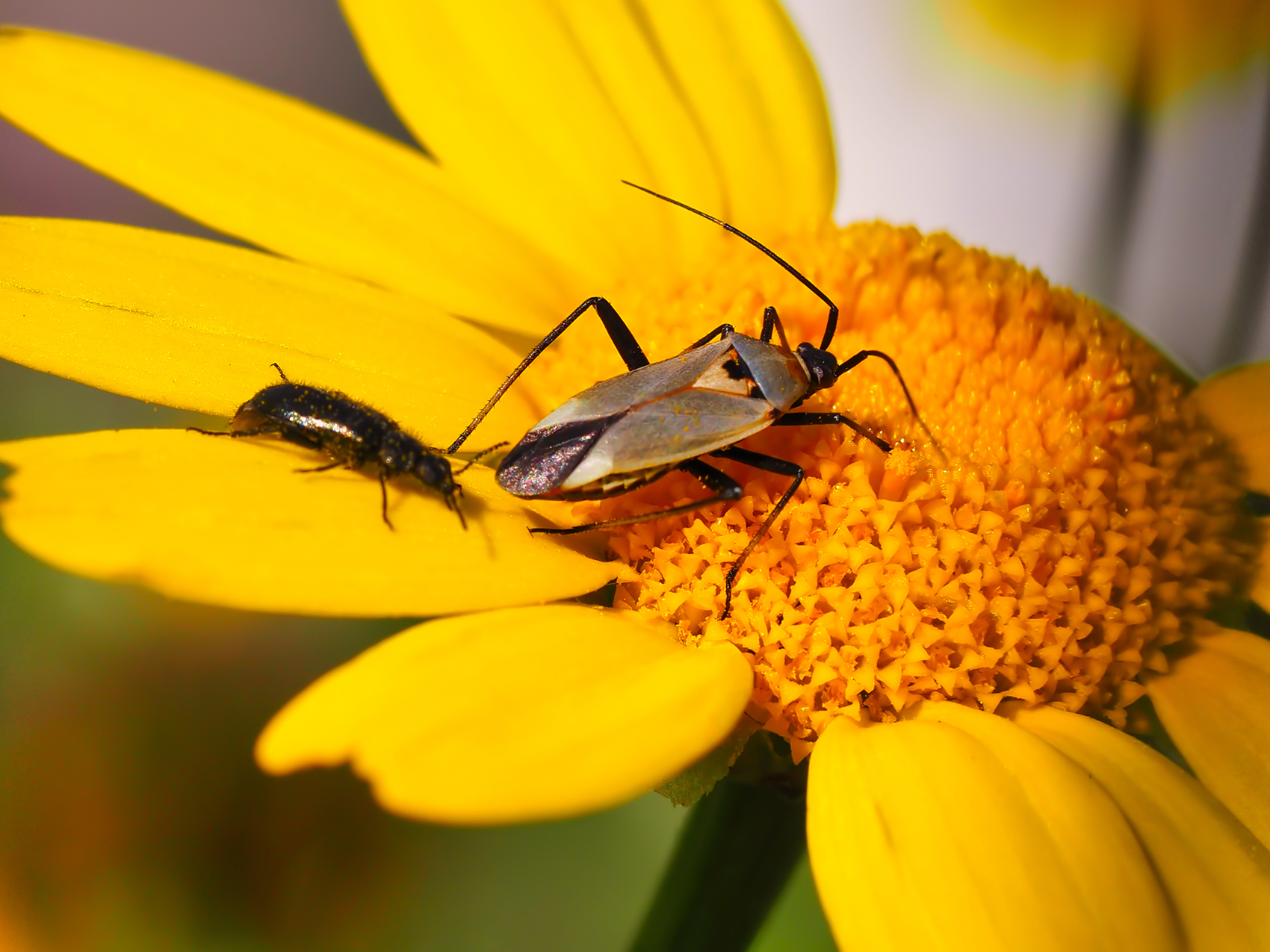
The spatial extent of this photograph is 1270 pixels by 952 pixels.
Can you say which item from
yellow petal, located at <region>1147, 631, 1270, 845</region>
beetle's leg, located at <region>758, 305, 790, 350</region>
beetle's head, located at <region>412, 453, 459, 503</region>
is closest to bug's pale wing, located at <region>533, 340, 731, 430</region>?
beetle's leg, located at <region>758, 305, 790, 350</region>

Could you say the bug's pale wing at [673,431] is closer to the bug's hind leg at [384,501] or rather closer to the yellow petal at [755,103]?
the bug's hind leg at [384,501]

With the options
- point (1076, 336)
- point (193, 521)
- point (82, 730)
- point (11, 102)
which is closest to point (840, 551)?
point (1076, 336)

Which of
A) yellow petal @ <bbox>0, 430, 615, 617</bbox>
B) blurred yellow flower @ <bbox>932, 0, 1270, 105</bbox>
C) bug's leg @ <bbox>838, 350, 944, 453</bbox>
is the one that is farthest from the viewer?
blurred yellow flower @ <bbox>932, 0, 1270, 105</bbox>

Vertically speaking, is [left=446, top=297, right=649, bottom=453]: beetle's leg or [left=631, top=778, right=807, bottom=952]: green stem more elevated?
[left=446, top=297, right=649, bottom=453]: beetle's leg

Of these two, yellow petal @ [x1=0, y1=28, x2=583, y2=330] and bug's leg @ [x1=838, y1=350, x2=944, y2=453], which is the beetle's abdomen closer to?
yellow petal @ [x1=0, y1=28, x2=583, y2=330]

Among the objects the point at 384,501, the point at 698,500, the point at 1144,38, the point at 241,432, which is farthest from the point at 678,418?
the point at 1144,38

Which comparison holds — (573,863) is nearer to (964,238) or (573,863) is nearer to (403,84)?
(403,84)

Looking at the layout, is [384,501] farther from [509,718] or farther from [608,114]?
[608,114]

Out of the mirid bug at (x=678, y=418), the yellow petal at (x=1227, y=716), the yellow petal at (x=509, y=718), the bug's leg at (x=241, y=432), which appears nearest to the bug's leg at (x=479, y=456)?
the mirid bug at (x=678, y=418)
